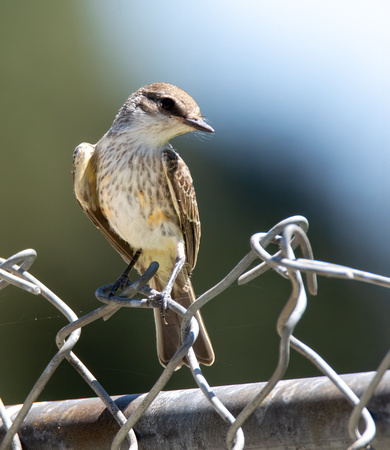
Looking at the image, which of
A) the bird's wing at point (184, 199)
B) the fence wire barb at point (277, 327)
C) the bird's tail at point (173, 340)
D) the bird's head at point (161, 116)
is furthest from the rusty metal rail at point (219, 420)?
the bird's head at point (161, 116)

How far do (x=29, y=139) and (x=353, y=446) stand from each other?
5.44 meters

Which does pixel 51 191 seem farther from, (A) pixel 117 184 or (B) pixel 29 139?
(A) pixel 117 184

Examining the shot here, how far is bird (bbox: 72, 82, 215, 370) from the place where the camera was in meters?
2.63

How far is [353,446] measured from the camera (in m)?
0.89

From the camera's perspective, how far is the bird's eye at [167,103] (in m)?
2.74

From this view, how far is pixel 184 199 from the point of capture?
2.68 metres

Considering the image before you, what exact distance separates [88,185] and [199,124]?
19.1 inches

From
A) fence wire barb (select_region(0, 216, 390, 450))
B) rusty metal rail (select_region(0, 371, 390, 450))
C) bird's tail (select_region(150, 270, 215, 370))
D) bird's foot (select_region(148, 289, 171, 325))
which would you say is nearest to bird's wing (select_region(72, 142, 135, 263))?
bird's tail (select_region(150, 270, 215, 370))

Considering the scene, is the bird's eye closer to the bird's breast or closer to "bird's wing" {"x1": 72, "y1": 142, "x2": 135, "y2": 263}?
the bird's breast

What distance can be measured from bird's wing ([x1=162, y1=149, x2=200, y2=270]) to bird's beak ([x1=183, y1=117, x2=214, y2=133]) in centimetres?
14

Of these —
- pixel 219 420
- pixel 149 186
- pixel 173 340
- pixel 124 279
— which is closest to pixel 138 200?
pixel 149 186

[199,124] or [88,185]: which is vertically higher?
[199,124]

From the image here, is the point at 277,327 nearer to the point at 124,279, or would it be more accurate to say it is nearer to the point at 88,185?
the point at 124,279

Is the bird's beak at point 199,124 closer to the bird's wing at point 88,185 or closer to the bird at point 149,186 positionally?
the bird at point 149,186
